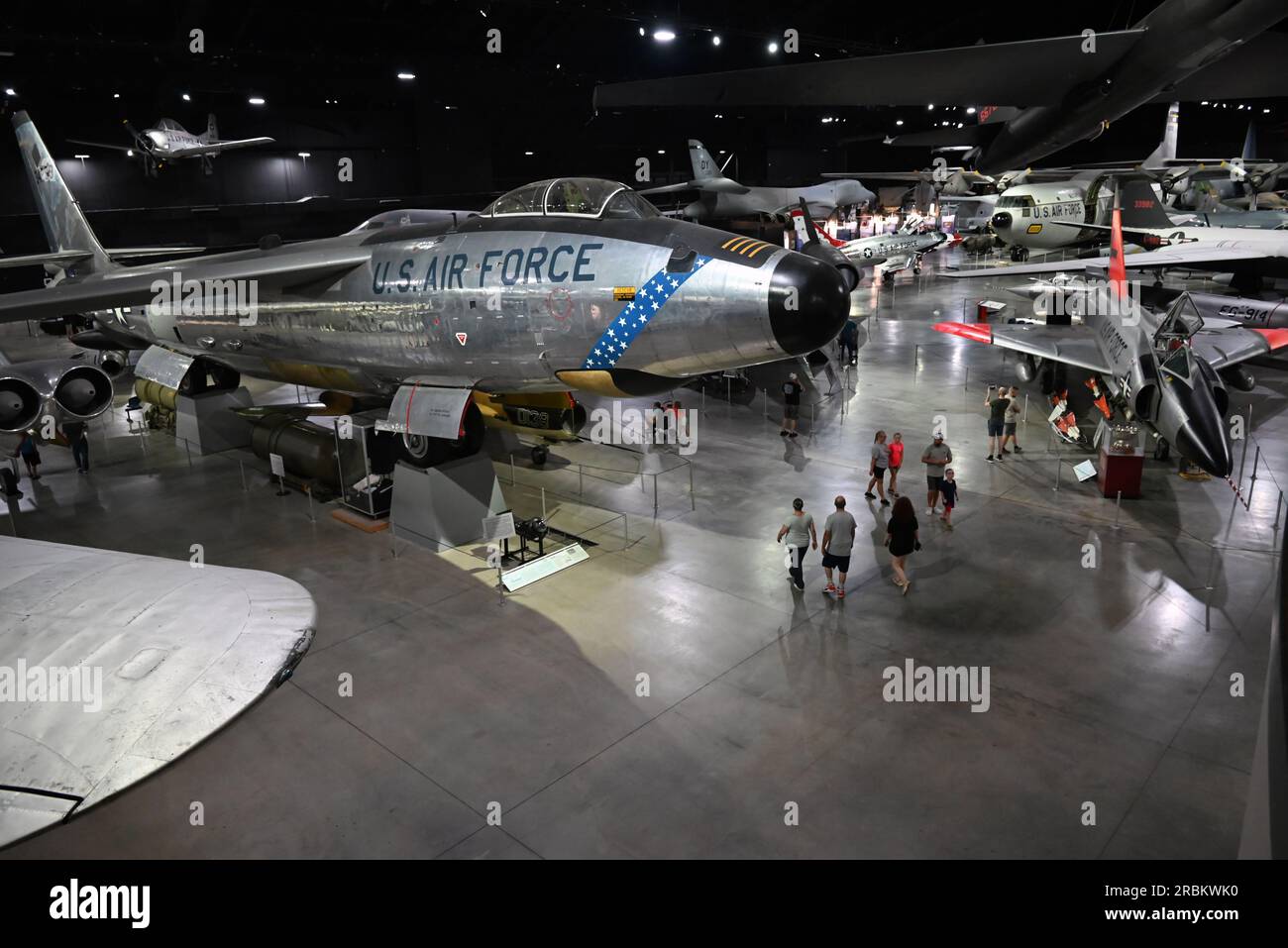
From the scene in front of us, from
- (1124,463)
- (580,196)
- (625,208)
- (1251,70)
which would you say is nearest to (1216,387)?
(1124,463)

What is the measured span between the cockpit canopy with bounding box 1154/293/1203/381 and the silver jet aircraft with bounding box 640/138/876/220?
2228cm

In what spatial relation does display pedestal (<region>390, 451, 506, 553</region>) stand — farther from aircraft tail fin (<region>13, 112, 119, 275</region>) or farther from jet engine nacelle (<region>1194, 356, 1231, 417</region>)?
jet engine nacelle (<region>1194, 356, 1231, 417</region>)

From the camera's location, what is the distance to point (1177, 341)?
1240 centimetres

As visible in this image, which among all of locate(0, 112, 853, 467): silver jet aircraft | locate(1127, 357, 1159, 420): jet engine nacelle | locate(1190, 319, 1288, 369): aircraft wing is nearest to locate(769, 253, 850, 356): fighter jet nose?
locate(0, 112, 853, 467): silver jet aircraft

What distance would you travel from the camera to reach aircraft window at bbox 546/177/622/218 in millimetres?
9227

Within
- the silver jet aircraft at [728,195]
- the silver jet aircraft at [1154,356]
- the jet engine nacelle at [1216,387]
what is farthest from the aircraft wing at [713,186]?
the jet engine nacelle at [1216,387]

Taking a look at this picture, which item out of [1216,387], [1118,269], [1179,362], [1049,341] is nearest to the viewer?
[1179,362]

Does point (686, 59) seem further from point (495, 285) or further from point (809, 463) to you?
point (495, 285)

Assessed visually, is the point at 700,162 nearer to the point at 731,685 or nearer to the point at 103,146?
the point at 103,146

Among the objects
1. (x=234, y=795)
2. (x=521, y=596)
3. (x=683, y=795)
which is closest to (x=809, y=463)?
(x=521, y=596)

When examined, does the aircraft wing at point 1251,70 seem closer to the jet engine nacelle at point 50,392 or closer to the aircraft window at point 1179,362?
the aircraft window at point 1179,362

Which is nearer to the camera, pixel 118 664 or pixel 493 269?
pixel 118 664

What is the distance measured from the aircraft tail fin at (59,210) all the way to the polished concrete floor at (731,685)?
533cm

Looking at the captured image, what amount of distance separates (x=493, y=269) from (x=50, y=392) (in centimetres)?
1000
